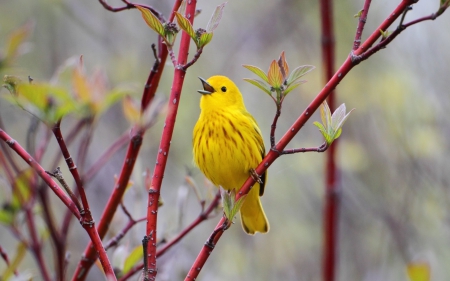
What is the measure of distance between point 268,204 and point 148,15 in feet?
16.3

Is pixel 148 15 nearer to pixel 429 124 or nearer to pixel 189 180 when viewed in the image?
pixel 189 180

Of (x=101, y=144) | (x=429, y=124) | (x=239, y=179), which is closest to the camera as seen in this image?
(x=239, y=179)

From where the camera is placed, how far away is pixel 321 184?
5.20 meters

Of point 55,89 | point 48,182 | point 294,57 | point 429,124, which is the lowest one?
point 48,182

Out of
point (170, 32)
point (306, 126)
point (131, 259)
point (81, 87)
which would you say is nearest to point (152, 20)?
point (170, 32)

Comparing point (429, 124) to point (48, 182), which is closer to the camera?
point (48, 182)

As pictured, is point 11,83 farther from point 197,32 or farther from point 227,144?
point 227,144

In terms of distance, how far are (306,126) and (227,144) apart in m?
2.63

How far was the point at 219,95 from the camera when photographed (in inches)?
113

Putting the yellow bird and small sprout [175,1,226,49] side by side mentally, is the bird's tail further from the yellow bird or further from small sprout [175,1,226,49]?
small sprout [175,1,226,49]

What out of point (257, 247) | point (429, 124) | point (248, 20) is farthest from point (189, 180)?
point (248, 20)

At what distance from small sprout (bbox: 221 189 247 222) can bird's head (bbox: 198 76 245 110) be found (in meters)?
1.46

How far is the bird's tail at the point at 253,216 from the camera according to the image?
287 centimetres

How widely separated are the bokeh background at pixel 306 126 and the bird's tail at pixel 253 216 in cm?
99
